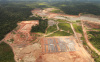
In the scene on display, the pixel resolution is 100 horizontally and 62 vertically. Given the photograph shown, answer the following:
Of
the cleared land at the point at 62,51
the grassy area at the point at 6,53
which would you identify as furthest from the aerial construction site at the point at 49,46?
the grassy area at the point at 6,53

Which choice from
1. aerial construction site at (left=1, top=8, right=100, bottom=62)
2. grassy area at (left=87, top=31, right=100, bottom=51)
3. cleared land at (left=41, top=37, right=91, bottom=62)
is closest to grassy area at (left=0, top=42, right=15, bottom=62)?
aerial construction site at (left=1, top=8, right=100, bottom=62)

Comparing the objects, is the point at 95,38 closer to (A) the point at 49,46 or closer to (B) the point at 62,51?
(B) the point at 62,51

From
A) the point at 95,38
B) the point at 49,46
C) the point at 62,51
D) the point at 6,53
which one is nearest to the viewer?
the point at 6,53

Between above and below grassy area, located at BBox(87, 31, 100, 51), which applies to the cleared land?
below

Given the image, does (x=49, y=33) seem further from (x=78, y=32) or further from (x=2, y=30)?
(x=2, y=30)

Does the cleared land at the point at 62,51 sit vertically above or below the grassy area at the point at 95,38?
below

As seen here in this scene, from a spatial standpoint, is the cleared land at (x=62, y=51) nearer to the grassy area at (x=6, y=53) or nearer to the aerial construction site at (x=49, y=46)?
the aerial construction site at (x=49, y=46)

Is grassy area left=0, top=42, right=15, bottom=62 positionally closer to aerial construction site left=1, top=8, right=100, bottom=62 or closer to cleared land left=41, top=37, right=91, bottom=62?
aerial construction site left=1, top=8, right=100, bottom=62

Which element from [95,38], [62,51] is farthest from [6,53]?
[95,38]

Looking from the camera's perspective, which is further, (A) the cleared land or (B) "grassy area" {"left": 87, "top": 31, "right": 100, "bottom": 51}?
(B) "grassy area" {"left": 87, "top": 31, "right": 100, "bottom": 51}
